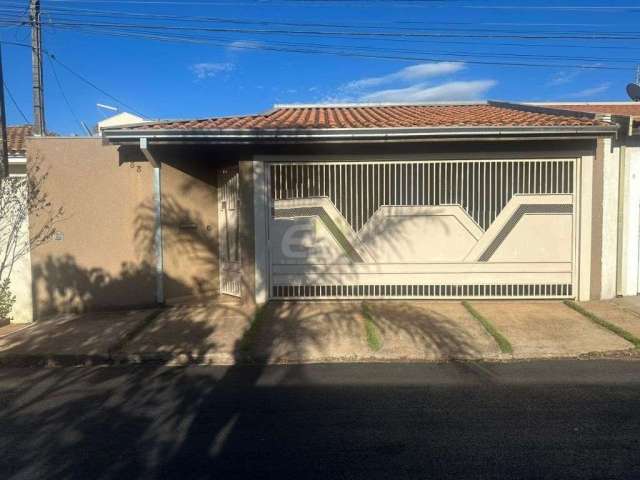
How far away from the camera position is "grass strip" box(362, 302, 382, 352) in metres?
6.98

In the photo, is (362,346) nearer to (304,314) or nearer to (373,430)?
(304,314)

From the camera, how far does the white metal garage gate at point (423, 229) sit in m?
9.05

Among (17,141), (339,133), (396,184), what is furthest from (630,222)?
(17,141)

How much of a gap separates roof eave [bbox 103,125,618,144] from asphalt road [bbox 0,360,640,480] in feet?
11.9

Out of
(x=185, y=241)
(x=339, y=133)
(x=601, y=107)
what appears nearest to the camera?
(x=339, y=133)

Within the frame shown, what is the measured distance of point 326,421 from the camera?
4.68 metres

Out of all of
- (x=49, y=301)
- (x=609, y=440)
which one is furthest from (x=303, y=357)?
(x=49, y=301)

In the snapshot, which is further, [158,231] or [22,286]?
[22,286]

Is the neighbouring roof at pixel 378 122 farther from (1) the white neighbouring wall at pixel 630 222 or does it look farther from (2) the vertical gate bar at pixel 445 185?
(1) the white neighbouring wall at pixel 630 222

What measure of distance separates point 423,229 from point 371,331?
239cm

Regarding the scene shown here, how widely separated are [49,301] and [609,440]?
325 inches

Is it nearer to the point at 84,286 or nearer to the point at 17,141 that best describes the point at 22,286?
the point at 84,286

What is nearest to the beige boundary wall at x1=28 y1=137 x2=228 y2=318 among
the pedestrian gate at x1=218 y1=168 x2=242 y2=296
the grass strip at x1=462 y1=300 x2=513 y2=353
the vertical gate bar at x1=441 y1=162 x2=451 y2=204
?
→ the pedestrian gate at x1=218 y1=168 x2=242 y2=296

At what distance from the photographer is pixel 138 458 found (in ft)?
13.0
